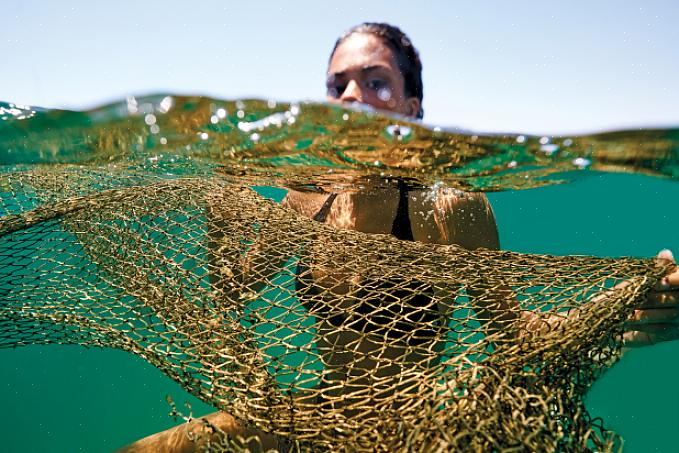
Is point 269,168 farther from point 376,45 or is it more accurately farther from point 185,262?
point 185,262

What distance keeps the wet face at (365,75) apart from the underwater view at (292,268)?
0.18m

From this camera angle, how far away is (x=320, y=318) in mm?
2582

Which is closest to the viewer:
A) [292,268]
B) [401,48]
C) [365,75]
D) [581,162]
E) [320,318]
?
[320,318]

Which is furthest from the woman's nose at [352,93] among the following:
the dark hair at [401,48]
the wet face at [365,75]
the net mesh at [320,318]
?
the net mesh at [320,318]

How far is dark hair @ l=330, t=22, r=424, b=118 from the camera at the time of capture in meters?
4.48

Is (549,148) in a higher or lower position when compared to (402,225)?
higher

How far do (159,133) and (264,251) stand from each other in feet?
10.3

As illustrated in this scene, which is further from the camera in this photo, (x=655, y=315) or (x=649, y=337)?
(x=649, y=337)

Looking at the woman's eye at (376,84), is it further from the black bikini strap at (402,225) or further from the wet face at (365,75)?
the black bikini strap at (402,225)

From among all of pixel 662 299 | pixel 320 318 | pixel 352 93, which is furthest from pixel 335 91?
pixel 662 299

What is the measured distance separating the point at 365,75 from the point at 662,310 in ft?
10.8

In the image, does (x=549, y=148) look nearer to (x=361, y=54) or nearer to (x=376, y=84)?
(x=376, y=84)

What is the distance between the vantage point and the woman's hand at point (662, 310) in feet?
7.89

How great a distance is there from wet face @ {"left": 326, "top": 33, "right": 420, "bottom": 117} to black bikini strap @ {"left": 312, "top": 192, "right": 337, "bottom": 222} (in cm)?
118
